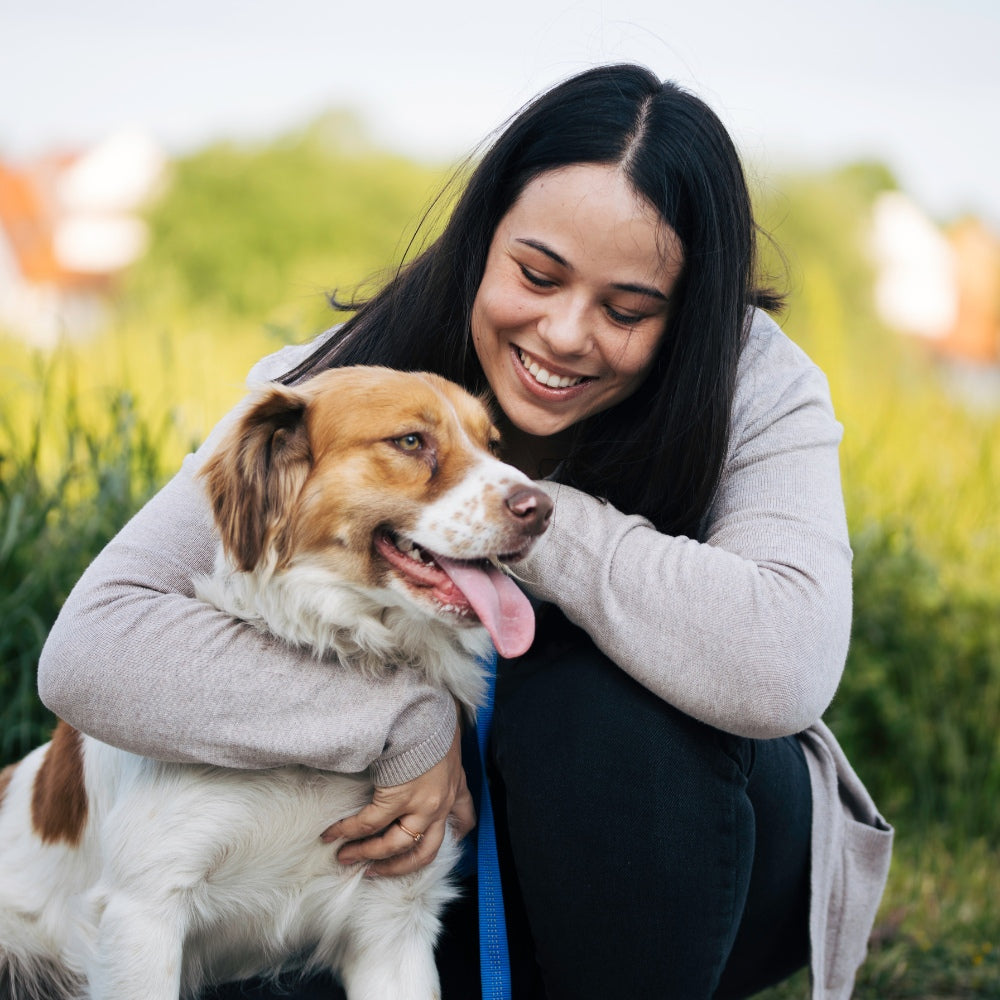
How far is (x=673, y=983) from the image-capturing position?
2.04 meters

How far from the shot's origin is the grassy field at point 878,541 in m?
3.14

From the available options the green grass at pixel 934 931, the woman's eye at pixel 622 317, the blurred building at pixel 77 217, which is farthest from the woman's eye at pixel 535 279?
the blurred building at pixel 77 217

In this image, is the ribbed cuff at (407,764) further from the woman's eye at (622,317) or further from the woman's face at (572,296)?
the woman's eye at (622,317)

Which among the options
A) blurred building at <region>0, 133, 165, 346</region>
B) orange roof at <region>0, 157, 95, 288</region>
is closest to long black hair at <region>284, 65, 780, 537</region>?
blurred building at <region>0, 133, 165, 346</region>

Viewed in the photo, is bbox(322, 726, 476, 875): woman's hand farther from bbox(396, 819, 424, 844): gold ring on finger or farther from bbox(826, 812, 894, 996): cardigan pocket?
bbox(826, 812, 894, 996): cardigan pocket

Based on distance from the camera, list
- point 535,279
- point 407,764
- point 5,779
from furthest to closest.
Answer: point 5,779 → point 535,279 → point 407,764

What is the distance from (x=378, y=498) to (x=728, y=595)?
626 millimetres

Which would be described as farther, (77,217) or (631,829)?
(77,217)

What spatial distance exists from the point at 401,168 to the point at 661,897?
366 inches

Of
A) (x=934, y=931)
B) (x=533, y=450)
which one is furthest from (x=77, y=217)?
(x=934, y=931)

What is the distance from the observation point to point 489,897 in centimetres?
219

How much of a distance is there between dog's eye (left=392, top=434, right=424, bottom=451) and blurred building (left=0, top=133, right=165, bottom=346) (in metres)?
7.51

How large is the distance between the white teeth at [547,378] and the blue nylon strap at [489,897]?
542mm

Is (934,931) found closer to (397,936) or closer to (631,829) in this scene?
(631,829)
